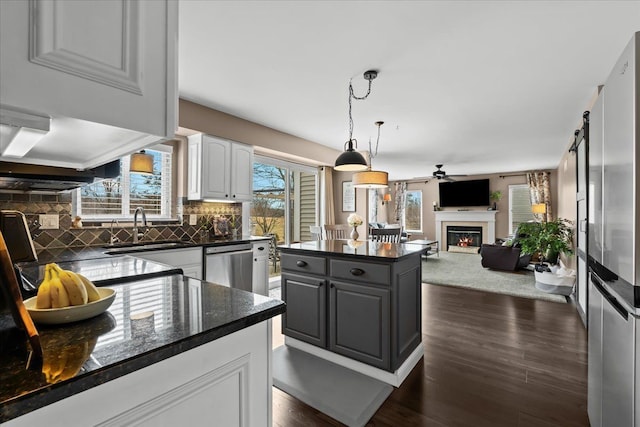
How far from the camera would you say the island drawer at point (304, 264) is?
8.24 ft

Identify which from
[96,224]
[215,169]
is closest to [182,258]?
[96,224]

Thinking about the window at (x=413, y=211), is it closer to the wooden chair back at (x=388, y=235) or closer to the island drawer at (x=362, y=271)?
the wooden chair back at (x=388, y=235)

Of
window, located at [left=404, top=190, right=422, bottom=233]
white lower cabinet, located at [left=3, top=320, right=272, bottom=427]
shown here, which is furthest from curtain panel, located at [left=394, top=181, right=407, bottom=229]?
white lower cabinet, located at [left=3, top=320, right=272, bottom=427]

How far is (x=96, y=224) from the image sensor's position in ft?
10.1

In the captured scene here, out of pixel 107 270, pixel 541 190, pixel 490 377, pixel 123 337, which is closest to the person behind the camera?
pixel 123 337

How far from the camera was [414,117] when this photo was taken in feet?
13.2

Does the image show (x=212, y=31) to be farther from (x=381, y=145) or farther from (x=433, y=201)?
(x=433, y=201)

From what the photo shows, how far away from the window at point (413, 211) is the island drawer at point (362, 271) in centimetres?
911

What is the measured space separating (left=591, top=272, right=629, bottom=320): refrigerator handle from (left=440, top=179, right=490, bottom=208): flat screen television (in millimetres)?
8985

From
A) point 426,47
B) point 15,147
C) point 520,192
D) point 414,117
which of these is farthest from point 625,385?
point 520,192

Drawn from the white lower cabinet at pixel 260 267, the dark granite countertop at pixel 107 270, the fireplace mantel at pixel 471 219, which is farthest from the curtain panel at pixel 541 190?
the dark granite countertop at pixel 107 270

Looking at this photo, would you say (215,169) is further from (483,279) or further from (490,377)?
(483,279)

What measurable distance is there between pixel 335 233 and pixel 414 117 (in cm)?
257

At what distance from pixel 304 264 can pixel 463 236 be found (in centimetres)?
880
